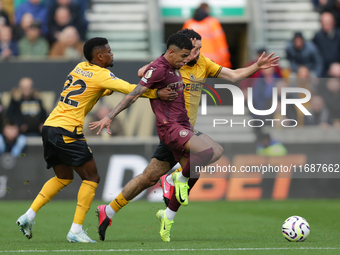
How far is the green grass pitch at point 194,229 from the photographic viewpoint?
5449mm

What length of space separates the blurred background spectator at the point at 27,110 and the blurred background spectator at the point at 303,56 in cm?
597

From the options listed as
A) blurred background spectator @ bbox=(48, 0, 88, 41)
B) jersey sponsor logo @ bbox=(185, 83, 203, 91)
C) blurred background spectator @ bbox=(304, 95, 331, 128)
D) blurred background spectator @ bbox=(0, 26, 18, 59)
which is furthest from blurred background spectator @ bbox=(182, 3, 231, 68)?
jersey sponsor logo @ bbox=(185, 83, 203, 91)

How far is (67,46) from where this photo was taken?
42.5ft

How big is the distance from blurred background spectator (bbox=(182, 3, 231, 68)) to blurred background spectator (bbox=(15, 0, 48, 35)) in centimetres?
374

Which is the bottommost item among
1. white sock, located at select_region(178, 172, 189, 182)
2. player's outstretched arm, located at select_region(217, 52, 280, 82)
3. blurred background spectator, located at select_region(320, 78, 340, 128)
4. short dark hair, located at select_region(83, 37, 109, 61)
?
blurred background spectator, located at select_region(320, 78, 340, 128)

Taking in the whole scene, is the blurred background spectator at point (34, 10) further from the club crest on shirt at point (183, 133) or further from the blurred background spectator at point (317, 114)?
the club crest on shirt at point (183, 133)

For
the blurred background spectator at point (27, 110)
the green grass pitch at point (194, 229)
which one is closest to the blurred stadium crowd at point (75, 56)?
the blurred background spectator at point (27, 110)

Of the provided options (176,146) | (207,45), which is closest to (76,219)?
(176,146)

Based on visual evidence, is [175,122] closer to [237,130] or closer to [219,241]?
[219,241]

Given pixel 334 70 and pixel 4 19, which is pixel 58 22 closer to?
pixel 4 19

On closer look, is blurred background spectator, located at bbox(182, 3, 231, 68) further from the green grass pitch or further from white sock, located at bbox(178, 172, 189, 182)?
white sock, located at bbox(178, 172, 189, 182)

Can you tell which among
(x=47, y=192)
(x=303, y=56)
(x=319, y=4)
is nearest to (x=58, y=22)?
(x=303, y=56)

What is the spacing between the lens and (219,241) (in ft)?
20.1

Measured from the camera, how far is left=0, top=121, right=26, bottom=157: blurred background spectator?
11422 millimetres
